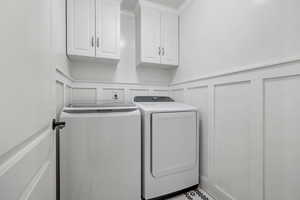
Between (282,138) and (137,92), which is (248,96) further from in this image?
(137,92)

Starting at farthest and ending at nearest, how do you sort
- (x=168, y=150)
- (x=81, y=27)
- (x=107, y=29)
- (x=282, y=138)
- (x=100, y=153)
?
(x=107, y=29), (x=81, y=27), (x=168, y=150), (x=100, y=153), (x=282, y=138)

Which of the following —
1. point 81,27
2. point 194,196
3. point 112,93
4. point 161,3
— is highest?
point 161,3

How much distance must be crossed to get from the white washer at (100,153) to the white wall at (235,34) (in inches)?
43.7

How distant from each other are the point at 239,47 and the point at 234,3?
1.48ft

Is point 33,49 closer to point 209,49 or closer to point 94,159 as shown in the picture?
point 94,159

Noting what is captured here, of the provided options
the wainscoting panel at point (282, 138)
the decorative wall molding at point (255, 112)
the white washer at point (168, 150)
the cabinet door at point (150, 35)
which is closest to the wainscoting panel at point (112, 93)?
the cabinet door at point (150, 35)

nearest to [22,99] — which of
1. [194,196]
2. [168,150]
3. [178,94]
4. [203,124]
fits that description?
[168,150]

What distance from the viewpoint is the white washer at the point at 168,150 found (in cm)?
146

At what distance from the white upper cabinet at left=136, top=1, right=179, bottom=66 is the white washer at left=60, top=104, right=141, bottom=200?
1082mm

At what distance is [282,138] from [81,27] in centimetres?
232

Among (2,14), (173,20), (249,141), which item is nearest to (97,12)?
(173,20)

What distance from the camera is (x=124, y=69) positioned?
2.33 meters

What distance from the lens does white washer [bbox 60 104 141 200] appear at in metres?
1.19

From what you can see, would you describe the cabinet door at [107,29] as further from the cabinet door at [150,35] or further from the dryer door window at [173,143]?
the dryer door window at [173,143]
